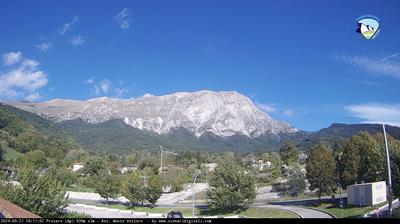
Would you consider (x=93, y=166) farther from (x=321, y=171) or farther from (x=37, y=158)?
(x=321, y=171)

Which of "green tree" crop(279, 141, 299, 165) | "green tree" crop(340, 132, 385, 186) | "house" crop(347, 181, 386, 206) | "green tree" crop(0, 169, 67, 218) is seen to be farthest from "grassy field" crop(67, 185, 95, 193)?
"house" crop(347, 181, 386, 206)

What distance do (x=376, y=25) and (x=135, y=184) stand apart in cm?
5452

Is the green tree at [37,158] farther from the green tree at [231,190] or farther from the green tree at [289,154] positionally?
the green tree at [289,154]

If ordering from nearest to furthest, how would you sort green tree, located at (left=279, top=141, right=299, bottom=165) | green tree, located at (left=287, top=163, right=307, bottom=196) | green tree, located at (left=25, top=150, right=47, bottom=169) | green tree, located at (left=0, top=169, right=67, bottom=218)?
green tree, located at (left=0, top=169, right=67, bottom=218) < green tree, located at (left=287, top=163, right=307, bottom=196) < green tree, located at (left=25, top=150, right=47, bottom=169) < green tree, located at (left=279, top=141, right=299, bottom=165)

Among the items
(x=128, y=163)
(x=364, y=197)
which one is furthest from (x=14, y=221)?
(x=128, y=163)

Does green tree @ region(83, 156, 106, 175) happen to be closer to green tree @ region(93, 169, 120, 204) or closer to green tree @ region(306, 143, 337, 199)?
green tree @ region(93, 169, 120, 204)

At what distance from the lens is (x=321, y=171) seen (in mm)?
58219

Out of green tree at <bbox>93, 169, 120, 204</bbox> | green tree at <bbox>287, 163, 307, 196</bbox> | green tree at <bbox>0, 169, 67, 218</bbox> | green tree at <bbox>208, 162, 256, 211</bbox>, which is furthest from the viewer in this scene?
green tree at <bbox>93, 169, 120, 204</bbox>

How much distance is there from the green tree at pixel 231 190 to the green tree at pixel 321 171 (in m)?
8.45

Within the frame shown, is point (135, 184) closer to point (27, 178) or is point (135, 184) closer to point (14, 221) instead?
point (27, 178)

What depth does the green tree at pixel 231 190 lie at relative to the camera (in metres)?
53.8

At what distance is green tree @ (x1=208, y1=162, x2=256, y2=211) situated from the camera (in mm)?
53750

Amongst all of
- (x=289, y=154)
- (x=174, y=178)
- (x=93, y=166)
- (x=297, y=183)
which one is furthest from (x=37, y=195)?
(x=289, y=154)

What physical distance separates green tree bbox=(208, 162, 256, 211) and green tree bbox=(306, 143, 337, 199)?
27.7 ft
